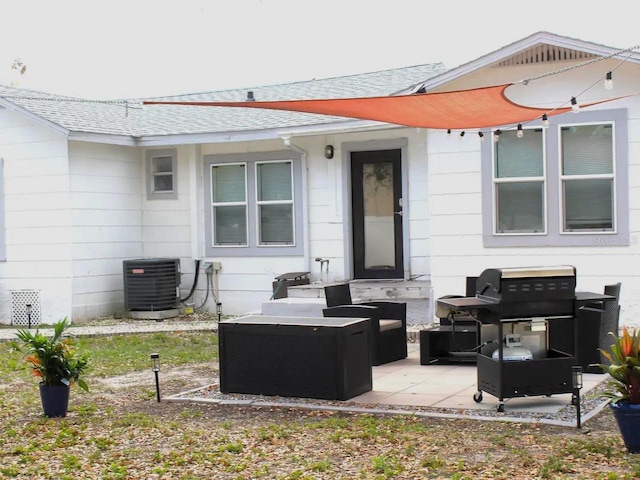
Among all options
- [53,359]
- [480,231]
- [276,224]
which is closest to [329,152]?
[276,224]

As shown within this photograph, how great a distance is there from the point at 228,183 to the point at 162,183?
127 cm

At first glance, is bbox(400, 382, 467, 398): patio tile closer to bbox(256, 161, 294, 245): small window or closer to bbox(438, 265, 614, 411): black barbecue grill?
bbox(438, 265, 614, 411): black barbecue grill

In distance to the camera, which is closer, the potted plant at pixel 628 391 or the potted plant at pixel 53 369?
the potted plant at pixel 628 391

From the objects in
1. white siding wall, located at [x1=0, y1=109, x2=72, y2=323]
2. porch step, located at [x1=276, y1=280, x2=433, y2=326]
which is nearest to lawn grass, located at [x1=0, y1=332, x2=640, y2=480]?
porch step, located at [x1=276, y1=280, x2=433, y2=326]

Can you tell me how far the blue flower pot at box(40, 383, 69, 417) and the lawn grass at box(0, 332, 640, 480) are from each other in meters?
0.11

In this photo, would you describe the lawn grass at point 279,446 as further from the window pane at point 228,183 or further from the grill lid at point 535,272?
the window pane at point 228,183

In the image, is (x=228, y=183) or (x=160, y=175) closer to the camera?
(x=228, y=183)

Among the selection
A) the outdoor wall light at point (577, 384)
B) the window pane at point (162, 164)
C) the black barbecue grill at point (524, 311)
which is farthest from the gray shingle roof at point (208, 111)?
the outdoor wall light at point (577, 384)

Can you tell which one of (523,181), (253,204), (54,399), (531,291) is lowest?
(54,399)

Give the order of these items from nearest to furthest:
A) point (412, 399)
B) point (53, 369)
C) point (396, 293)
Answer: point (53, 369) < point (412, 399) < point (396, 293)

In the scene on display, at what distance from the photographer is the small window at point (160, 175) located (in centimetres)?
1468

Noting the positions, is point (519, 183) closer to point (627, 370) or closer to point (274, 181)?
point (274, 181)

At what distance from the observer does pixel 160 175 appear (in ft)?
48.5

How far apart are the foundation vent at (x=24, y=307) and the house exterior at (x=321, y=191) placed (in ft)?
0.10
